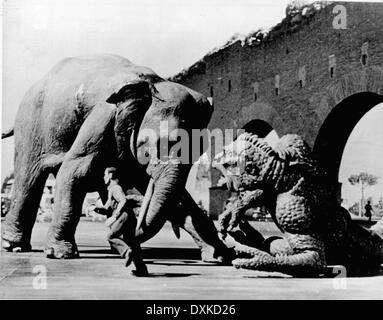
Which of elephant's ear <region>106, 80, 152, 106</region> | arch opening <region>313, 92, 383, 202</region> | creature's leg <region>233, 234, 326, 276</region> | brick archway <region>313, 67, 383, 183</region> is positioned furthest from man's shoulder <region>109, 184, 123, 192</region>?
arch opening <region>313, 92, 383, 202</region>

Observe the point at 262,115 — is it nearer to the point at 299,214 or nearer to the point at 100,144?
the point at 100,144

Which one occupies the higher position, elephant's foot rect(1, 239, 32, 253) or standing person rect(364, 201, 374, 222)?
Answer: standing person rect(364, 201, 374, 222)

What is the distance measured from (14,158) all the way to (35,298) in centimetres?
366

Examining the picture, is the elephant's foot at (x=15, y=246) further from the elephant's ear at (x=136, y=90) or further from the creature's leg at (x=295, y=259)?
the creature's leg at (x=295, y=259)

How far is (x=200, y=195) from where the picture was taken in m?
16.6

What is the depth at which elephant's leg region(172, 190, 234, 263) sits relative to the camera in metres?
6.91

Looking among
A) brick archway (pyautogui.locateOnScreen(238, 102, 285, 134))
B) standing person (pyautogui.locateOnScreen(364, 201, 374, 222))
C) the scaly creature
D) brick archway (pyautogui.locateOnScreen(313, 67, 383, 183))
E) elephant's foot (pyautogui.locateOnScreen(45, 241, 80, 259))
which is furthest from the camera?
brick archway (pyautogui.locateOnScreen(238, 102, 285, 134))

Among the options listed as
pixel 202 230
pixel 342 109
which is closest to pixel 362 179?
pixel 342 109

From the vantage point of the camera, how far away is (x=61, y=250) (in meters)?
6.83

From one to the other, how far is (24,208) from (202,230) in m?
1.99

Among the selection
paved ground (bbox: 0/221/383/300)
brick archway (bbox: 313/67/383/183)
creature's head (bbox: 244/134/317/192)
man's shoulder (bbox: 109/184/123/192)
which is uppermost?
brick archway (bbox: 313/67/383/183)

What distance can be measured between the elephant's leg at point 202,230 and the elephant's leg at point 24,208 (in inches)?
62.3

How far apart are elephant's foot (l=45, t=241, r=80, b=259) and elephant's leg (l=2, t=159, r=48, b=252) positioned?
0.99 metres

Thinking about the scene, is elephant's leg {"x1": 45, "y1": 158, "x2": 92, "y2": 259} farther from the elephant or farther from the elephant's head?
the elephant's head
